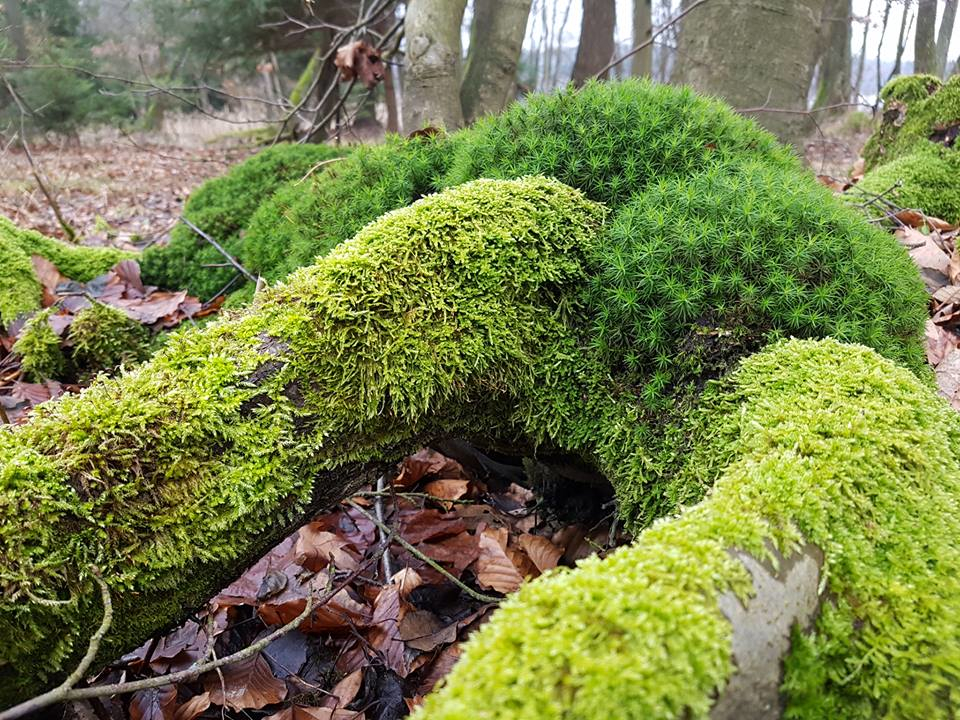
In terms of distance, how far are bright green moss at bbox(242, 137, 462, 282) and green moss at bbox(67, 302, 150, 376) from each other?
0.92 m

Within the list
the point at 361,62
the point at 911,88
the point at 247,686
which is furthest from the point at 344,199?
the point at 911,88

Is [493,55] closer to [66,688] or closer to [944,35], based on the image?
[66,688]

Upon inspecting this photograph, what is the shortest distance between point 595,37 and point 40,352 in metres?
13.0

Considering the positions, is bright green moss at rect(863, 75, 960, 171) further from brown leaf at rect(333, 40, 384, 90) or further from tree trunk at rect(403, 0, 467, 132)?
brown leaf at rect(333, 40, 384, 90)

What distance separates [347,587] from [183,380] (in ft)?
4.64

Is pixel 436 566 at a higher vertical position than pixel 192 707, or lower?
higher

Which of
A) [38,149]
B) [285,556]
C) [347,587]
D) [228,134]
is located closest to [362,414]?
[347,587]

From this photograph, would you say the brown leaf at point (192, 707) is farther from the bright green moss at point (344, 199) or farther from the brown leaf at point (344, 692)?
the bright green moss at point (344, 199)

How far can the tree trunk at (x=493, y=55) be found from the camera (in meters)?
6.68

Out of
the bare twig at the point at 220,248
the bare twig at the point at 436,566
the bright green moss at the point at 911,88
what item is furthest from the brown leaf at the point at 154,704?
the bright green moss at the point at 911,88

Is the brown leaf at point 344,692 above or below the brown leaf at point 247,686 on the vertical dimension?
below

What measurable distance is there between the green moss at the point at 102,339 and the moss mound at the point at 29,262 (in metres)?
0.67

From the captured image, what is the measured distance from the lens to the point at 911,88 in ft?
19.6

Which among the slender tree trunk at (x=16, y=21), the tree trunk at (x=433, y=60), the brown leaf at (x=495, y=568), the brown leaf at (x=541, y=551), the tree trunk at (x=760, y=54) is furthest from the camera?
the slender tree trunk at (x=16, y=21)
